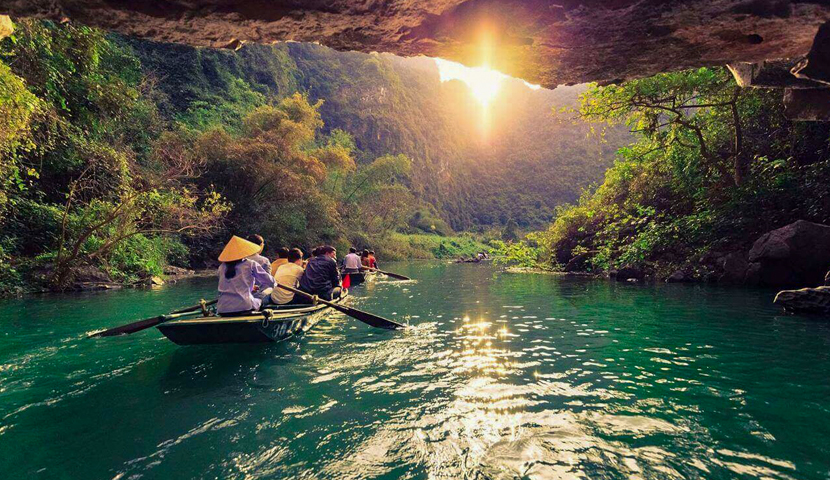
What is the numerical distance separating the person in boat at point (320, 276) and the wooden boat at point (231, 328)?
75.9 inches

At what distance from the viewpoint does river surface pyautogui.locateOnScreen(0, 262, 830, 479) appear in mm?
2805

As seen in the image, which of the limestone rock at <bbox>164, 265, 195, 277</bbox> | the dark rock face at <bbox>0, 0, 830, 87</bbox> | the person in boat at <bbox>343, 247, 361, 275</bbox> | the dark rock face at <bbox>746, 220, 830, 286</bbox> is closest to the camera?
the dark rock face at <bbox>0, 0, 830, 87</bbox>

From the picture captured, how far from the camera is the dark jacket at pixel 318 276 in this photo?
8008mm

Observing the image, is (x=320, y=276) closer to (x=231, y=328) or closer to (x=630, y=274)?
(x=231, y=328)

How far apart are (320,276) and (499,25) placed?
5844 millimetres

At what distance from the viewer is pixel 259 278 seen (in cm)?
604

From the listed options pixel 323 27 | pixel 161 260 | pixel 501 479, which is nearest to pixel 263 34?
pixel 323 27

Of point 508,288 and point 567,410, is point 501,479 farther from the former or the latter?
point 508,288

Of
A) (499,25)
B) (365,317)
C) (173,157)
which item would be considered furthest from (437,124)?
(499,25)

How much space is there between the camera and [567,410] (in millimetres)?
3635

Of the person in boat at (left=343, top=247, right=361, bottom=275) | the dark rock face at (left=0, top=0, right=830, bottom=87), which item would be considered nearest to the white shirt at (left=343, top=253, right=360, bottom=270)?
the person in boat at (left=343, top=247, right=361, bottom=275)

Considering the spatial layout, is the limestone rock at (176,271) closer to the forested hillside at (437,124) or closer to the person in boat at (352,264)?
the person in boat at (352,264)

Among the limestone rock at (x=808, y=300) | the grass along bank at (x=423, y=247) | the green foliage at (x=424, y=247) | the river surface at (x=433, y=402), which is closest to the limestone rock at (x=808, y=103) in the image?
the river surface at (x=433, y=402)

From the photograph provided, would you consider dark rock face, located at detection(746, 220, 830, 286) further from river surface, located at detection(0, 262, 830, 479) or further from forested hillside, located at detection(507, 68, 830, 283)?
river surface, located at detection(0, 262, 830, 479)
